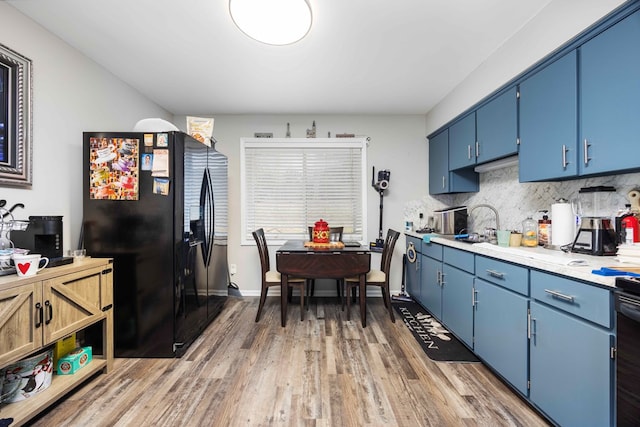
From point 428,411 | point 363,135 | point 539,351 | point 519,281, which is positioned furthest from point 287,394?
point 363,135

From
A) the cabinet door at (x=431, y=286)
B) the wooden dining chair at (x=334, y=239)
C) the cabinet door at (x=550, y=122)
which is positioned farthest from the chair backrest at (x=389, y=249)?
the cabinet door at (x=550, y=122)

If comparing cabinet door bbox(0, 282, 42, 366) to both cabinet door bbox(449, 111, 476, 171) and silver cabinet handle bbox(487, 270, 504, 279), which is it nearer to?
silver cabinet handle bbox(487, 270, 504, 279)

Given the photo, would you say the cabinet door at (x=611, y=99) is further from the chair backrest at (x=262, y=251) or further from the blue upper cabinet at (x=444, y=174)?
the chair backrest at (x=262, y=251)

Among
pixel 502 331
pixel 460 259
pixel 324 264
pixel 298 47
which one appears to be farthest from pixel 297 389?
pixel 298 47

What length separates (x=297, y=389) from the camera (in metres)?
1.76

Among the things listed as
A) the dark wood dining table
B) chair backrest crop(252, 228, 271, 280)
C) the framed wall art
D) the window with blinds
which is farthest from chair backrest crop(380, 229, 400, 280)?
the framed wall art

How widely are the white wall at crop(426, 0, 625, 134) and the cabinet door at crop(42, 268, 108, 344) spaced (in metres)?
3.39

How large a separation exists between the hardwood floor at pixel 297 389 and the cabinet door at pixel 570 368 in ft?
0.83

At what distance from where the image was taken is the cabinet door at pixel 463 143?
262 centimetres

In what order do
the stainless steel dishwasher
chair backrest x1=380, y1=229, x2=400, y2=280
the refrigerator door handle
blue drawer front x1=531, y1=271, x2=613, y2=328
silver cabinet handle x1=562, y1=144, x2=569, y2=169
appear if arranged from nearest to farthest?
1. the stainless steel dishwasher
2. blue drawer front x1=531, y1=271, x2=613, y2=328
3. silver cabinet handle x1=562, y1=144, x2=569, y2=169
4. the refrigerator door handle
5. chair backrest x1=380, y1=229, x2=400, y2=280

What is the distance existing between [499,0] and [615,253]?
66.9 inches

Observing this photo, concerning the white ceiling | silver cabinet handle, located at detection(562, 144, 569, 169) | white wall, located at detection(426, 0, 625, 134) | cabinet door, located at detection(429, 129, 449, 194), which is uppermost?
the white ceiling

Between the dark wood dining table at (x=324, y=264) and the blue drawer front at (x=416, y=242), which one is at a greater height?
the blue drawer front at (x=416, y=242)

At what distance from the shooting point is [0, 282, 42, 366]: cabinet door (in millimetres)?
1295
